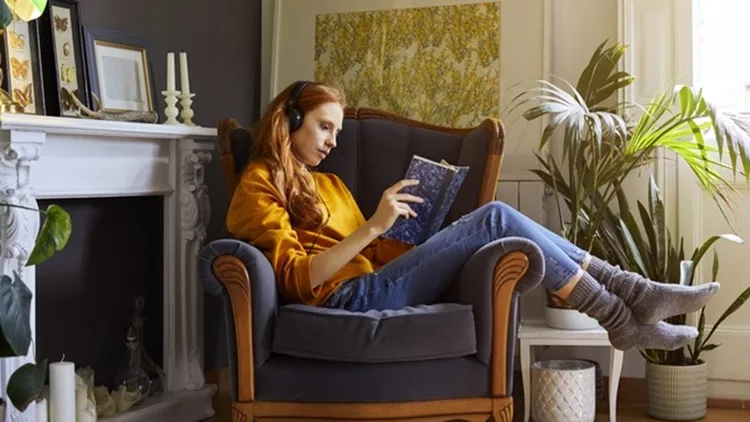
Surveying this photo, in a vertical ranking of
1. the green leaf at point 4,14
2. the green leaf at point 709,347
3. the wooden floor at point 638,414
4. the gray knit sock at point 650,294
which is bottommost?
the wooden floor at point 638,414

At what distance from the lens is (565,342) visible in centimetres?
295

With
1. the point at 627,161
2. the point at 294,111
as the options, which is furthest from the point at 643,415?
the point at 294,111

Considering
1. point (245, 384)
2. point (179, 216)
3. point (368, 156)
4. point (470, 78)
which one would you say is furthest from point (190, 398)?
point (470, 78)

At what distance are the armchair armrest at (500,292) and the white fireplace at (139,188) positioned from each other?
106cm

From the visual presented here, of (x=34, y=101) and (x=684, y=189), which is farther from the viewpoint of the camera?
(x=684, y=189)

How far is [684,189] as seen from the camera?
10.8 feet

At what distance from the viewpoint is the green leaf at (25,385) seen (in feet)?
6.37

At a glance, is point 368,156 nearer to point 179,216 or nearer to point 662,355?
point 179,216

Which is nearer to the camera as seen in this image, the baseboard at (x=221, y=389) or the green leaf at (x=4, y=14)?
the green leaf at (x=4, y=14)

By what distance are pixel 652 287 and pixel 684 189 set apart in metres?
0.97

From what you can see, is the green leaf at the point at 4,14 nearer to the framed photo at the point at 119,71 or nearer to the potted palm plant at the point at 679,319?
the framed photo at the point at 119,71

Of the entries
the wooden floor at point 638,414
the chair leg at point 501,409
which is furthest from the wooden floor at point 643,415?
the chair leg at point 501,409

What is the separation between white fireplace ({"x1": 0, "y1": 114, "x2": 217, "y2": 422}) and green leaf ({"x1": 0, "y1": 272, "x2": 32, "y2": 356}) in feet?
1.38

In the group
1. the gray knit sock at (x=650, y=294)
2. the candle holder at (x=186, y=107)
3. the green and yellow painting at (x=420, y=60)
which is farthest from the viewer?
the green and yellow painting at (x=420, y=60)
